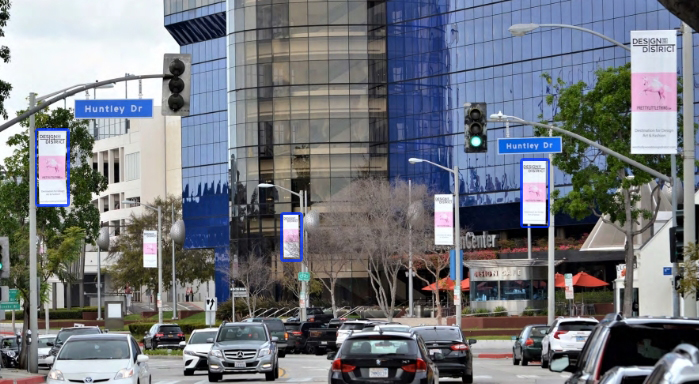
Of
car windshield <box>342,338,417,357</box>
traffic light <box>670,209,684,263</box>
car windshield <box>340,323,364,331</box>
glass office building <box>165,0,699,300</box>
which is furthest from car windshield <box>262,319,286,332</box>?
glass office building <box>165,0,699,300</box>

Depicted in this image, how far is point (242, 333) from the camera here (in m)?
33.4

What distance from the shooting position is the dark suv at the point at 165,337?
56.4 meters

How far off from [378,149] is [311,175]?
19.4 ft

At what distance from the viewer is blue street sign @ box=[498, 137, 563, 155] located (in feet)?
110

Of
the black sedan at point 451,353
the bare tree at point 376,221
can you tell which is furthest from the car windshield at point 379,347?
the bare tree at point 376,221

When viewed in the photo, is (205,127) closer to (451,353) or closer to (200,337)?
(200,337)

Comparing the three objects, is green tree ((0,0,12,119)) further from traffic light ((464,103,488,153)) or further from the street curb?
the street curb

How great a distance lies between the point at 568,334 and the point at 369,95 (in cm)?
6792

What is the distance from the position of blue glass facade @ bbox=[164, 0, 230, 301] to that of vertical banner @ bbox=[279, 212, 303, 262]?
5206cm

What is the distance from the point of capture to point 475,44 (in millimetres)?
95438

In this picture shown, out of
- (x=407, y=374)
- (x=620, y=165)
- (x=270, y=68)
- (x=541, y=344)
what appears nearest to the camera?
(x=407, y=374)

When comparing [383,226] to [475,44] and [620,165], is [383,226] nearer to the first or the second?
[475,44]

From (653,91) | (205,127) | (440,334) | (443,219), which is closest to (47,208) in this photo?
(443,219)

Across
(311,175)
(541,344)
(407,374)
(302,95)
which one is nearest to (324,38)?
(302,95)
